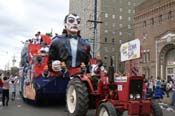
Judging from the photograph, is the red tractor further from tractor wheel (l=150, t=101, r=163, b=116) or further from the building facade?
the building facade

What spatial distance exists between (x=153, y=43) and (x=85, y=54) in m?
40.7

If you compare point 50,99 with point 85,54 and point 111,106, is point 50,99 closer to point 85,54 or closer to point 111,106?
point 85,54

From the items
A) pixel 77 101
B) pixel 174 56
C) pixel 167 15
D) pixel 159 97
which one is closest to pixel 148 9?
pixel 167 15

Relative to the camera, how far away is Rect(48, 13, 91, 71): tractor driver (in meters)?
15.8

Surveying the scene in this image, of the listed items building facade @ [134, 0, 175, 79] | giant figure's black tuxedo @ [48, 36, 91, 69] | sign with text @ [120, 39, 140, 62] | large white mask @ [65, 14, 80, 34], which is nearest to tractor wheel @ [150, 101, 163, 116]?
sign with text @ [120, 39, 140, 62]

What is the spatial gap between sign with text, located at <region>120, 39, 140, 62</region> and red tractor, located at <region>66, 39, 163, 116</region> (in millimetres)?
547

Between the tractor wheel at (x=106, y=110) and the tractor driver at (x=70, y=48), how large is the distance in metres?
4.75

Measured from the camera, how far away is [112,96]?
11.4m

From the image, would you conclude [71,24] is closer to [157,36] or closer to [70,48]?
[70,48]

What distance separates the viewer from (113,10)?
102875mm

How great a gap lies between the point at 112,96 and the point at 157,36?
44.3 m

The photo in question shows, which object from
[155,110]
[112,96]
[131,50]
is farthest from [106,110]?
[131,50]

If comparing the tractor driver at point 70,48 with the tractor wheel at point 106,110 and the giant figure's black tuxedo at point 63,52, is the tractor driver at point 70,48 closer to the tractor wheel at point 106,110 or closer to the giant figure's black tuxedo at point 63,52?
the giant figure's black tuxedo at point 63,52

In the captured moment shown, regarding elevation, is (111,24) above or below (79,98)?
above
